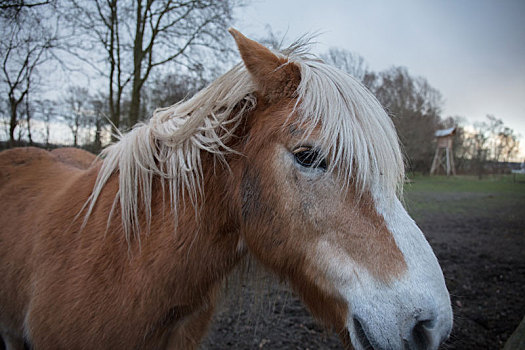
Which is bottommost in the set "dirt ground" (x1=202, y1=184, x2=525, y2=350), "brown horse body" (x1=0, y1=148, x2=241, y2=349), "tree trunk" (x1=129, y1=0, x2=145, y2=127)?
"dirt ground" (x1=202, y1=184, x2=525, y2=350)

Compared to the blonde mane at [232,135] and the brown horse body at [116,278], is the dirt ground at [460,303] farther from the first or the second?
the blonde mane at [232,135]

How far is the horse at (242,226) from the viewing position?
119 centimetres

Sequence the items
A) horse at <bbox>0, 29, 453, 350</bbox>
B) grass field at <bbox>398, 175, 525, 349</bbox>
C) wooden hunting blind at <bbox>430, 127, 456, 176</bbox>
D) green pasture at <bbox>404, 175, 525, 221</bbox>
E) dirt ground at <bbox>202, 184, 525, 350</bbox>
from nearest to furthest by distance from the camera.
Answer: horse at <bbox>0, 29, 453, 350</bbox> → dirt ground at <bbox>202, 184, 525, 350</bbox> → grass field at <bbox>398, 175, 525, 349</bbox> → green pasture at <bbox>404, 175, 525, 221</bbox> → wooden hunting blind at <bbox>430, 127, 456, 176</bbox>

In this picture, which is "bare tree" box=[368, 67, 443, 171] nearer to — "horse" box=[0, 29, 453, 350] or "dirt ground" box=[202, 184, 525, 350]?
"dirt ground" box=[202, 184, 525, 350]

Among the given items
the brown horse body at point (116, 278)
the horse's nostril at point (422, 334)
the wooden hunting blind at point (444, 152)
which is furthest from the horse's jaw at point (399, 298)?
the wooden hunting blind at point (444, 152)

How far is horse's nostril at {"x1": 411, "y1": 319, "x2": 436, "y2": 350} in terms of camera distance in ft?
3.52

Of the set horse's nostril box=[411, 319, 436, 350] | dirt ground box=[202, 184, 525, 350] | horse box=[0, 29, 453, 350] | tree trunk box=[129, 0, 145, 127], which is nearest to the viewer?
horse's nostril box=[411, 319, 436, 350]

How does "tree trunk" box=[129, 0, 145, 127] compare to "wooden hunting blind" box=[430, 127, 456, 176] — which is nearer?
"tree trunk" box=[129, 0, 145, 127]

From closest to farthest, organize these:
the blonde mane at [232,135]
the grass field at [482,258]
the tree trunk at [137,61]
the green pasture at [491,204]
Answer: the blonde mane at [232,135] → the grass field at [482,258] → the tree trunk at [137,61] → the green pasture at [491,204]

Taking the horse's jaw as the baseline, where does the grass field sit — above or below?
below

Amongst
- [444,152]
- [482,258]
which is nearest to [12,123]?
[482,258]

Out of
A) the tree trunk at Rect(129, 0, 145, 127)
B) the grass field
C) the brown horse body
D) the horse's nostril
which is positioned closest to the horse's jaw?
the horse's nostril

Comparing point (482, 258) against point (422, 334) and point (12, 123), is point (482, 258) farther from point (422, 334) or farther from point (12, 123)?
point (12, 123)

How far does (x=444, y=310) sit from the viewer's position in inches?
43.1
